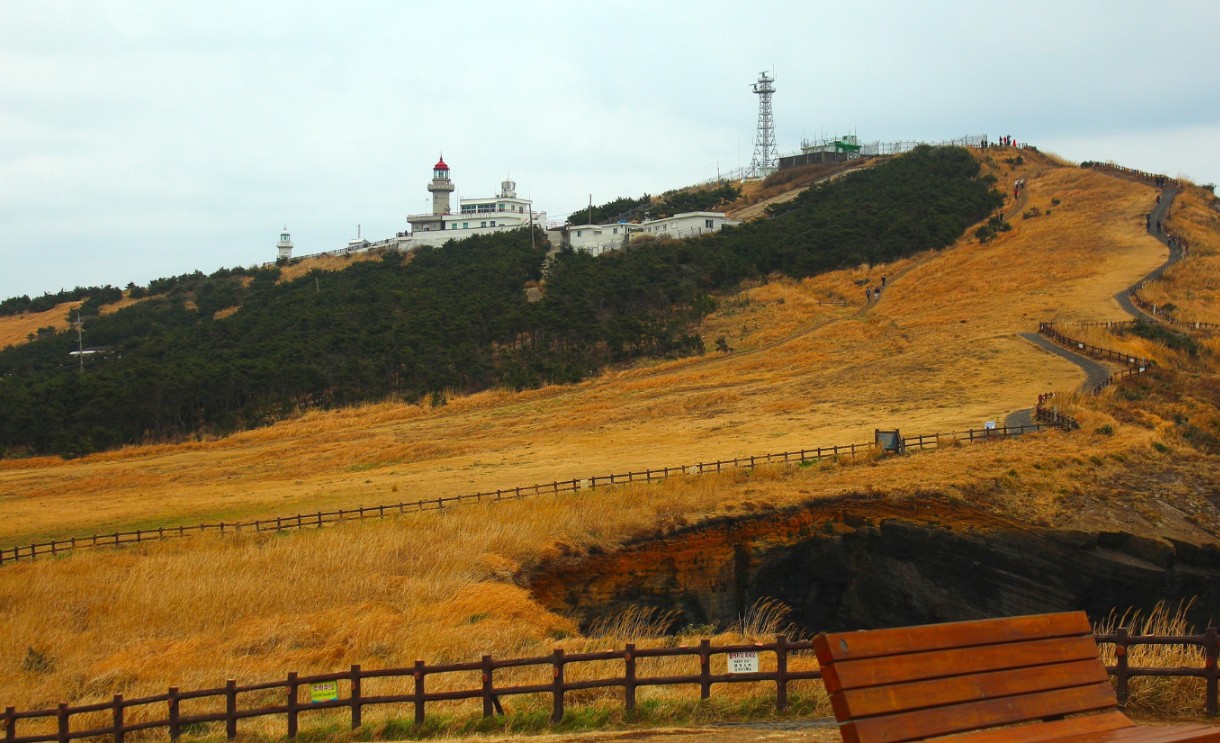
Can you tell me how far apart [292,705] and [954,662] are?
907 centimetres

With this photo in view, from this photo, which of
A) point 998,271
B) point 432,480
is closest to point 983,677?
point 432,480

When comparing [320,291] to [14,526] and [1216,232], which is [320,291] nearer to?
[14,526]

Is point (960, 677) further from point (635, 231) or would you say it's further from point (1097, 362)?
point (635, 231)

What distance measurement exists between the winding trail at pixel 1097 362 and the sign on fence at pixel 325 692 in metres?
34.4

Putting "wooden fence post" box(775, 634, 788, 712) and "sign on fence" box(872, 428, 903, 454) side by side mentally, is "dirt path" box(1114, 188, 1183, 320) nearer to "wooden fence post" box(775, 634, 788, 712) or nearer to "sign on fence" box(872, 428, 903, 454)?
"sign on fence" box(872, 428, 903, 454)

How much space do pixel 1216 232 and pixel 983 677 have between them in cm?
9035

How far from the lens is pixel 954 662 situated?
7168mm

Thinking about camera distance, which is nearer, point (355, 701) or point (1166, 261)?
point (355, 701)

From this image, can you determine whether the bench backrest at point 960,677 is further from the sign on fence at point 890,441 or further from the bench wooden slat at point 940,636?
the sign on fence at point 890,441

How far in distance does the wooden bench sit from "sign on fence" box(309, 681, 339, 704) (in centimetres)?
844

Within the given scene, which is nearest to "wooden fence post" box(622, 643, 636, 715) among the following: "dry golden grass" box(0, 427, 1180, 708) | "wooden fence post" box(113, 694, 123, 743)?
"dry golden grass" box(0, 427, 1180, 708)

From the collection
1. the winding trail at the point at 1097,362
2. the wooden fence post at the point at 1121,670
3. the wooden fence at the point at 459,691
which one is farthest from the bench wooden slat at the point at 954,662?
the winding trail at the point at 1097,362

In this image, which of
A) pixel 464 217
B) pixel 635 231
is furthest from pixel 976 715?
pixel 464 217

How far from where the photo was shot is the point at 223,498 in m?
42.6
